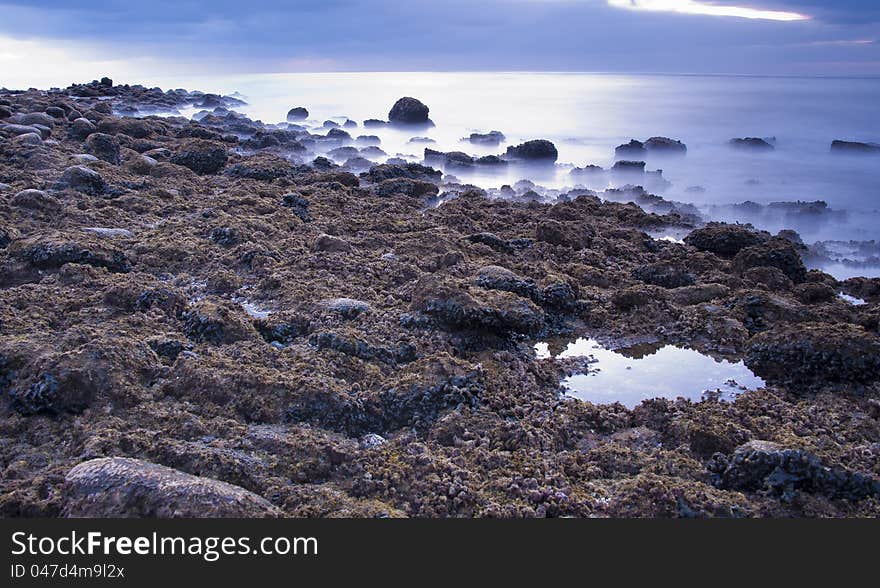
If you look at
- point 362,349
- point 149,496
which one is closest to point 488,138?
point 362,349

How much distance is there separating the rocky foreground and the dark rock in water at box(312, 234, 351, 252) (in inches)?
1.6

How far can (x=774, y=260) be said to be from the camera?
8547 millimetres

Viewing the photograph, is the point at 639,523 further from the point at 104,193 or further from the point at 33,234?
the point at 104,193

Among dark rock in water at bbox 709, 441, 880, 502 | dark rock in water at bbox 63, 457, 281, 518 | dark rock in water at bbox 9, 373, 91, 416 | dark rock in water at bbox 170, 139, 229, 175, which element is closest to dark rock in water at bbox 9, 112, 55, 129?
dark rock in water at bbox 170, 139, 229, 175

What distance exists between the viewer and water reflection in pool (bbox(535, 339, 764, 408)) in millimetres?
5637

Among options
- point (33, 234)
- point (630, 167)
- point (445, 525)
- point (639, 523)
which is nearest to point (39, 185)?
point (33, 234)

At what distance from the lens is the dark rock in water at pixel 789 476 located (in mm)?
4059

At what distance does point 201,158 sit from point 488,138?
17273 mm

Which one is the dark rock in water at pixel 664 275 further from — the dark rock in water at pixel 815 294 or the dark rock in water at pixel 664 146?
the dark rock in water at pixel 664 146

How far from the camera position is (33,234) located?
811 cm

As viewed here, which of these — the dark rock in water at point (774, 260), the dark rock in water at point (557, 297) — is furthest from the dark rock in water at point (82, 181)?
the dark rock in water at point (774, 260)

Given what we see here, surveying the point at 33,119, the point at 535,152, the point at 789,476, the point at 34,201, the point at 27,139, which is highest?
the point at 33,119

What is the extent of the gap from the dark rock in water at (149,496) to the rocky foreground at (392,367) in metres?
0.01

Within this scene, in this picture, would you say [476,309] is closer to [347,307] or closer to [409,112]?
[347,307]
